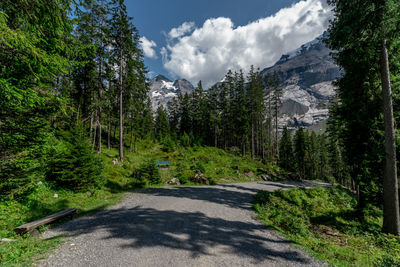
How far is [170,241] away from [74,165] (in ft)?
26.8

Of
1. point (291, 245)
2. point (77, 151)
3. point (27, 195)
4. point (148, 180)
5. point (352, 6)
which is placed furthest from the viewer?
point (148, 180)

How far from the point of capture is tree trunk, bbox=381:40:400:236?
7.38 metres

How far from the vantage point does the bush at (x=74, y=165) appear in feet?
29.1

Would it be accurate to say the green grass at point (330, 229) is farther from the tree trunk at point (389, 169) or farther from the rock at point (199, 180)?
the rock at point (199, 180)

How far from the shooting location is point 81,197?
870 cm

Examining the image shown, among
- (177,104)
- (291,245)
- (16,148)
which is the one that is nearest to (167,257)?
(291,245)

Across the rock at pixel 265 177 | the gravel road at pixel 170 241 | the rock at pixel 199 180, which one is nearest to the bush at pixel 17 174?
the gravel road at pixel 170 241

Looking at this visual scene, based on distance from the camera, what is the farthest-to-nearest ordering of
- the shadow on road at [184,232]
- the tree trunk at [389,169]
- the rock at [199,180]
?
1. the rock at [199,180]
2. the tree trunk at [389,169]
3. the shadow on road at [184,232]

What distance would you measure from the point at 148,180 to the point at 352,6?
57.8 feet

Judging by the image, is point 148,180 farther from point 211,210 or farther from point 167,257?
point 167,257

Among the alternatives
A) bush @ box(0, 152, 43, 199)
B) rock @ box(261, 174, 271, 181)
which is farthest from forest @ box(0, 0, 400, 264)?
rock @ box(261, 174, 271, 181)

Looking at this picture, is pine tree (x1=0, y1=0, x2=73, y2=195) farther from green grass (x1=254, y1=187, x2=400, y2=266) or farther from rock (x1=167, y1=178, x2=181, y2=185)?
green grass (x1=254, y1=187, x2=400, y2=266)

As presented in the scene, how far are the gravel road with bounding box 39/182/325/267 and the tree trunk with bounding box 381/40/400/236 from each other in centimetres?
658

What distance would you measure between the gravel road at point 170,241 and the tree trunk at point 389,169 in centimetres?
658
